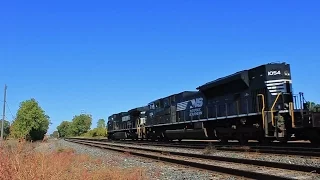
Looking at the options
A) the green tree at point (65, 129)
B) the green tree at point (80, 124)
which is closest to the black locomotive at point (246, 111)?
the green tree at point (80, 124)

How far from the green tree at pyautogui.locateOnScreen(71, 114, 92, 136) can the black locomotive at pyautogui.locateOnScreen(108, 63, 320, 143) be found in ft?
387

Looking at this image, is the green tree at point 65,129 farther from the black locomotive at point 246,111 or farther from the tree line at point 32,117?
the black locomotive at point 246,111

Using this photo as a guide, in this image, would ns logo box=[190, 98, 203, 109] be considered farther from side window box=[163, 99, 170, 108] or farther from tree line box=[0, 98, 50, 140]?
tree line box=[0, 98, 50, 140]

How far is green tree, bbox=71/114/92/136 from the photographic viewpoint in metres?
140

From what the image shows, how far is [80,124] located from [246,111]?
130m

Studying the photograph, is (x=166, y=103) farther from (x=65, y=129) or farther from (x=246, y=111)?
(x=65, y=129)

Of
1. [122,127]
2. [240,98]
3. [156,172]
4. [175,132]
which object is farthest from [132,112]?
[156,172]

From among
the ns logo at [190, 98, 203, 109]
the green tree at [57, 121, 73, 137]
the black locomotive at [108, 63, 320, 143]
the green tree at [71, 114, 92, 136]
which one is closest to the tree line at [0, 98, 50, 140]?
the black locomotive at [108, 63, 320, 143]

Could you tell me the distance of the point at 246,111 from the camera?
1722 centimetres

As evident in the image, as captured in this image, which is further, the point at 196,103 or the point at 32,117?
the point at 32,117

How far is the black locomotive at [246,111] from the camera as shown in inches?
575

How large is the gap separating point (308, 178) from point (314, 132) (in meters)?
7.84

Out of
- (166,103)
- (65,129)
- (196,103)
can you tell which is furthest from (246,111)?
(65,129)

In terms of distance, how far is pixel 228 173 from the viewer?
8203mm
